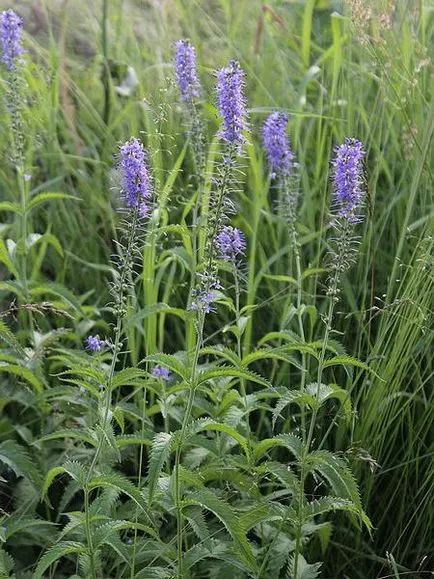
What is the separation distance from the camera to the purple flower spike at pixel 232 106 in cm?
246

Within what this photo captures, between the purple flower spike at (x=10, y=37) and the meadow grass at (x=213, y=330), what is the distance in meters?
0.46

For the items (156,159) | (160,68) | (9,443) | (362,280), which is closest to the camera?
(9,443)

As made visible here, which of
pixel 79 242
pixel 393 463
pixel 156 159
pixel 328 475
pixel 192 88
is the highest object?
pixel 192 88

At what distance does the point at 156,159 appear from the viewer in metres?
3.06

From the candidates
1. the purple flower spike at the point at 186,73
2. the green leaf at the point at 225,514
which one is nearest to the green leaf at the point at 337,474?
the green leaf at the point at 225,514

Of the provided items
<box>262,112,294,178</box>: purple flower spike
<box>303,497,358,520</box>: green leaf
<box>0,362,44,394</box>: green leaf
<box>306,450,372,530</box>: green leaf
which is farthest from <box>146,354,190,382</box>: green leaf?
<box>262,112,294,178</box>: purple flower spike

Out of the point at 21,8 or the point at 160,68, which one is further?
the point at 21,8

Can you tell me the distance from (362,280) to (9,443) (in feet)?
4.77

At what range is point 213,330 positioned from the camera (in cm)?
391

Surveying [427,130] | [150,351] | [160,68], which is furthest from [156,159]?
[160,68]

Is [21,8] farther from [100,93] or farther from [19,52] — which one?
[19,52]

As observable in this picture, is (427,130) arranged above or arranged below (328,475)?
above

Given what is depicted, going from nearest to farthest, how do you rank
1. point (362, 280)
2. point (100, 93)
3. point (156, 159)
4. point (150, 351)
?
point (156, 159), point (150, 351), point (362, 280), point (100, 93)

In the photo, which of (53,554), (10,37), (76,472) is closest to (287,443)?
(76,472)
